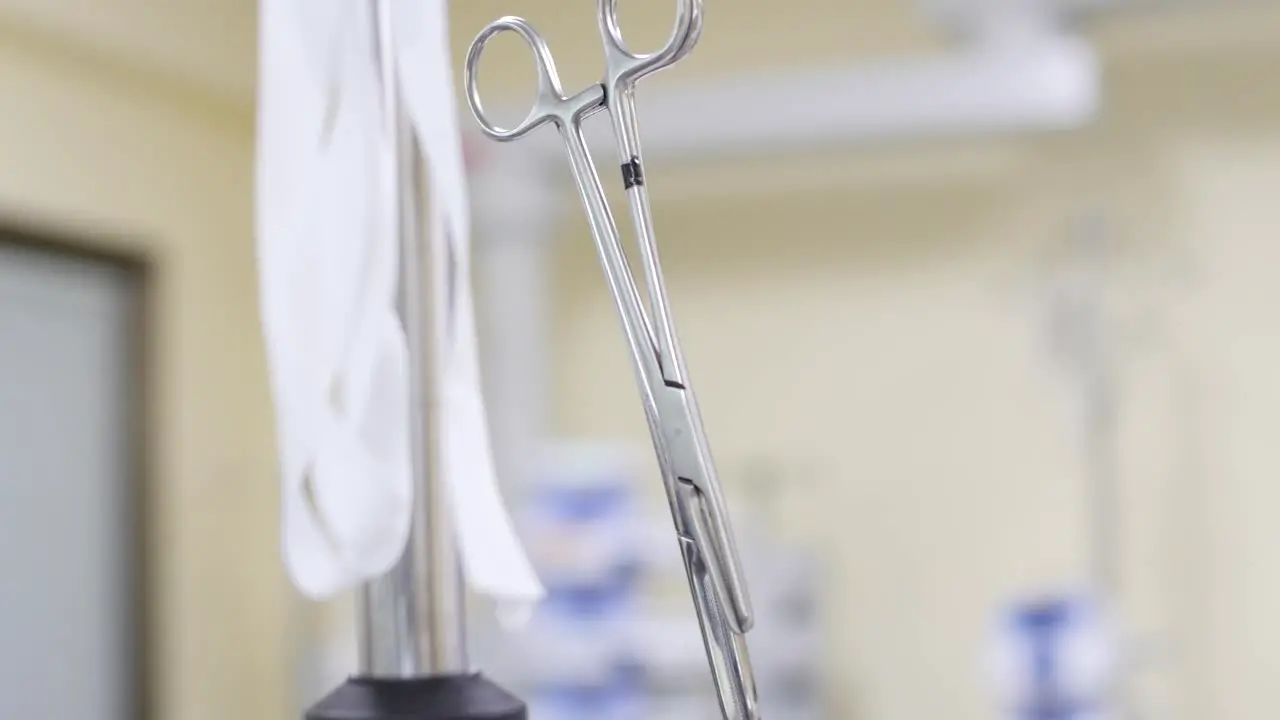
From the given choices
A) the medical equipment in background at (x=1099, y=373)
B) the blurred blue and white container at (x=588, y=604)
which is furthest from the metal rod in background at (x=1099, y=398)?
the blurred blue and white container at (x=588, y=604)

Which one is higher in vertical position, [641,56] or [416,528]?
[641,56]

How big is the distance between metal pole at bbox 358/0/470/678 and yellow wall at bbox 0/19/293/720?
5.48 ft

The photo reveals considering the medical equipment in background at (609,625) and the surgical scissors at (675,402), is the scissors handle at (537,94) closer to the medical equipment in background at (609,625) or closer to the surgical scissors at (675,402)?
the surgical scissors at (675,402)

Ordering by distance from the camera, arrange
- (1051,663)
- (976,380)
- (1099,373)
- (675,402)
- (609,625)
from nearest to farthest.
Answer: (675,402) < (1051,663) < (609,625) < (1099,373) < (976,380)

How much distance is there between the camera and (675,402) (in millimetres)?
363

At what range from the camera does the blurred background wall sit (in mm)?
2076

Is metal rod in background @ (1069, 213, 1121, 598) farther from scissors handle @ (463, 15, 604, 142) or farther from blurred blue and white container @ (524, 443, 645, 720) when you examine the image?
scissors handle @ (463, 15, 604, 142)

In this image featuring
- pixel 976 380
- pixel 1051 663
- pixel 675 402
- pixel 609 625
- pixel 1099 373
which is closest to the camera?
pixel 675 402

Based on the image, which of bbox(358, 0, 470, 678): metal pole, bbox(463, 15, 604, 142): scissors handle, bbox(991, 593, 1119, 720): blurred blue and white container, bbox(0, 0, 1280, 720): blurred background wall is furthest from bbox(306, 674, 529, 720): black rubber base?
bbox(0, 0, 1280, 720): blurred background wall

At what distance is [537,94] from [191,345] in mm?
1962

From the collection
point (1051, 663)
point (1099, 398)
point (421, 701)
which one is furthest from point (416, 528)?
point (1099, 398)

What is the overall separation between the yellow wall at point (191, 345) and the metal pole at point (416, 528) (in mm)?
1670

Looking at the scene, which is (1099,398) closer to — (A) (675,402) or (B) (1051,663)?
(B) (1051,663)

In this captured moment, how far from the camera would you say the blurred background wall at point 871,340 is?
2.08 meters
